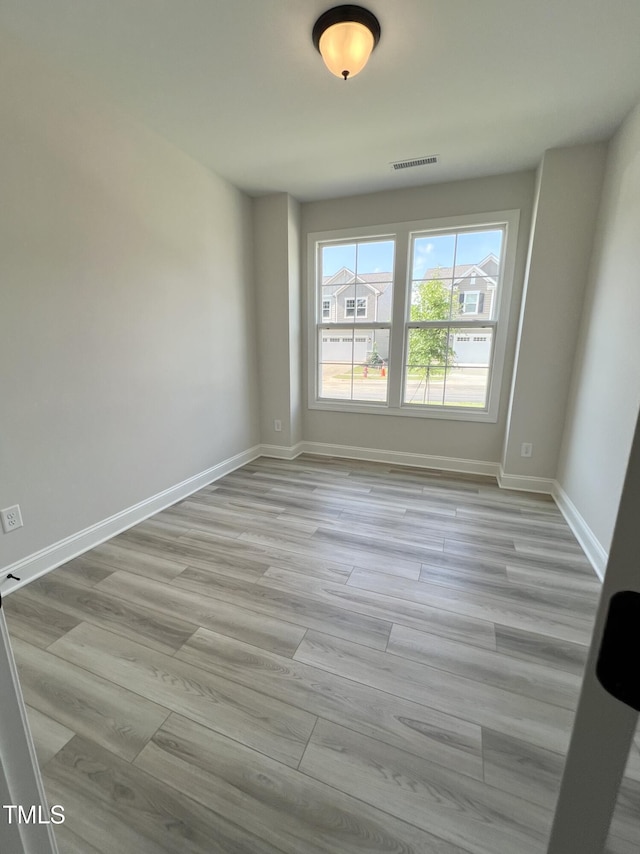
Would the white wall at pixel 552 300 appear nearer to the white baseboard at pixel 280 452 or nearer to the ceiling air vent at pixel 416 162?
the ceiling air vent at pixel 416 162

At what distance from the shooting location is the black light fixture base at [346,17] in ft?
5.08

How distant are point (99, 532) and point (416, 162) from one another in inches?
140

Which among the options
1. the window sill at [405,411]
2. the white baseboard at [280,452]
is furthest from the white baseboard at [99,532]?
the window sill at [405,411]

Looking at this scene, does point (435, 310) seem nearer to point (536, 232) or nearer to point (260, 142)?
point (536, 232)

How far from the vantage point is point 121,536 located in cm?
237

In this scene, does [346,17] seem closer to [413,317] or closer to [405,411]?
[413,317]

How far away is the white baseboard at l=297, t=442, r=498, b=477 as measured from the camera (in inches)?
138

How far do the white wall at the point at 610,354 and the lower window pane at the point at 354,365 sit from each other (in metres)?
1.68

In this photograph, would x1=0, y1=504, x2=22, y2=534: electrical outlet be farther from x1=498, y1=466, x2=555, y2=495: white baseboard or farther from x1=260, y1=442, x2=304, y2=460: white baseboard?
x1=498, y1=466, x2=555, y2=495: white baseboard

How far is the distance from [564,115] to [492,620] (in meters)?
2.98

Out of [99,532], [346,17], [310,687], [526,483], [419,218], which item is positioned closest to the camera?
[310,687]

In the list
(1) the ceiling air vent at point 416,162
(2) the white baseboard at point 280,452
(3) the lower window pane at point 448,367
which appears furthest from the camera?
(2) the white baseboard at point 280,452

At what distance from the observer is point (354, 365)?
12.6 feet

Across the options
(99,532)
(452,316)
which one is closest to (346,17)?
(452,316)
